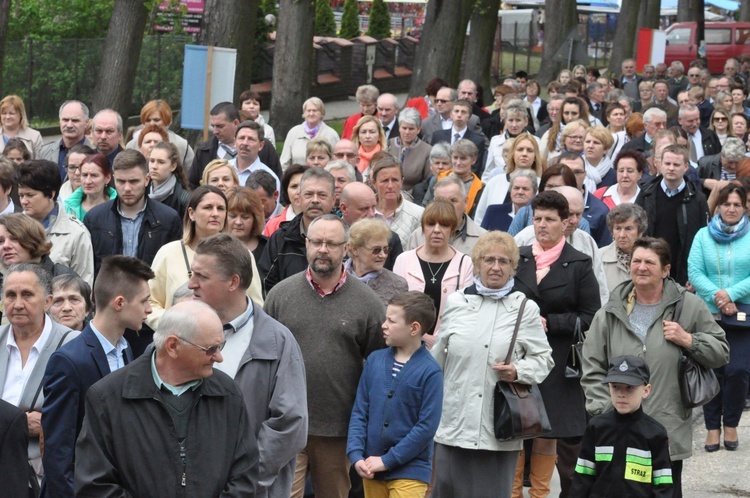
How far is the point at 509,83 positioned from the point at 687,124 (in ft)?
17.8

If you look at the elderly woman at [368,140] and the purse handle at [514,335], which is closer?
the purse handle at [514,335]

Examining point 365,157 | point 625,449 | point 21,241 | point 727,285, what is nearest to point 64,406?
point 21,241

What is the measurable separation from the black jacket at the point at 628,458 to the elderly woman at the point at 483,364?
0.67 metres

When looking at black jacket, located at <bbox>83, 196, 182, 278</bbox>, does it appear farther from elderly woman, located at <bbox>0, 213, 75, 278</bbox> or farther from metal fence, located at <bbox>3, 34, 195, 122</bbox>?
metal fence, located at <bbox>3, 34, 195, 122</bbox>

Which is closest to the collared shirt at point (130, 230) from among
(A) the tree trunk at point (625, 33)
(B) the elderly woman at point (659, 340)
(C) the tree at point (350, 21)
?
(B) the elderly woman at point (659, 340)

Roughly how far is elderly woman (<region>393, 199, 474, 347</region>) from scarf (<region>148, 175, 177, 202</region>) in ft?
7.80

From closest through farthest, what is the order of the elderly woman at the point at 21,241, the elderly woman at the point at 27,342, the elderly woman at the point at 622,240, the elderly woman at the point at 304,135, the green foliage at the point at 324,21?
the elderly woman at the point at 27,342, the elderly woman at the point at 21,241, the elderly woman at the point at 622,240, the elderly woman at the point at 304,135, the green foliage at the point at 324,21

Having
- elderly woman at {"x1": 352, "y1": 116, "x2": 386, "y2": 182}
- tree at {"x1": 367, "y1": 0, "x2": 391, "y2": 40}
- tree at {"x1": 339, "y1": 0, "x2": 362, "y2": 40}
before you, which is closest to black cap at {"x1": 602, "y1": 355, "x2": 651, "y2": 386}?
elderly woman at {"x1": 352, "y1": 116, "x2": 386, "y2": 182}

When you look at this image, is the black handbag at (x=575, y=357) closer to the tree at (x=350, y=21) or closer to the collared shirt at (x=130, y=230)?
the collared shirt at (x=130, y=230)

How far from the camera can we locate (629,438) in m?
7.13

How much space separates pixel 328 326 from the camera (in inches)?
292

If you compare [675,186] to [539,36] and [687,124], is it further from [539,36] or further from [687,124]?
[539,36]

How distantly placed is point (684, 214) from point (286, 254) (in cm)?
506

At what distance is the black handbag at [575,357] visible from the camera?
28.2 feet
